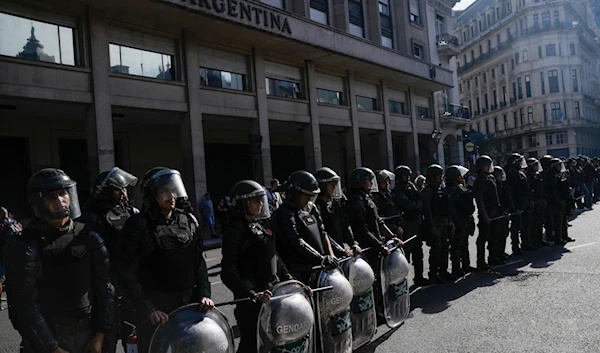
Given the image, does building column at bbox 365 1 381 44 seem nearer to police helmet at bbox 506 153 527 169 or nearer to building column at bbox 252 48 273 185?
building column at bbox 252 48 273 185

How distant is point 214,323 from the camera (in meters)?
3.06

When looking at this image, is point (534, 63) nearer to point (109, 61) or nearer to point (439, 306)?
point (109, 61)

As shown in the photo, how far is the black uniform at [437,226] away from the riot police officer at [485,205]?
2.60 ft

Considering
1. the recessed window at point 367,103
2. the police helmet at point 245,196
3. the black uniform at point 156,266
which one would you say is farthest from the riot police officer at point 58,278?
the recessed window at point 367,103

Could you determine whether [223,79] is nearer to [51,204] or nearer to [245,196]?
[245,196]

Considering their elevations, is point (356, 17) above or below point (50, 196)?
above

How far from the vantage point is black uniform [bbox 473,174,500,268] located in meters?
8.05

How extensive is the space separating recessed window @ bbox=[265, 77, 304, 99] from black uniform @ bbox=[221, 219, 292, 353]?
15754mm

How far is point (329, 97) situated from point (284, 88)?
10.2 ft

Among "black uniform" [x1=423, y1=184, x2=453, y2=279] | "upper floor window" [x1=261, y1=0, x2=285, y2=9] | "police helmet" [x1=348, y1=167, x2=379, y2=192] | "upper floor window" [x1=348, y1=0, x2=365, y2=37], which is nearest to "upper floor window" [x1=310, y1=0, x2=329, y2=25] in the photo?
"upper floor window" [x1=261, y1=0, x2=285, y2=9]

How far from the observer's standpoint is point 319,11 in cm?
2198

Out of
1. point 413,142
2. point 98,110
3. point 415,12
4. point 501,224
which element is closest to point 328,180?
point 501,224

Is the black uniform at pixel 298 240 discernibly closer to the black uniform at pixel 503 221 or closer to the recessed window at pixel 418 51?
the black uniform at pixel 503 221

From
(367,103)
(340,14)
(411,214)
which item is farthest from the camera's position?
(367,103)
